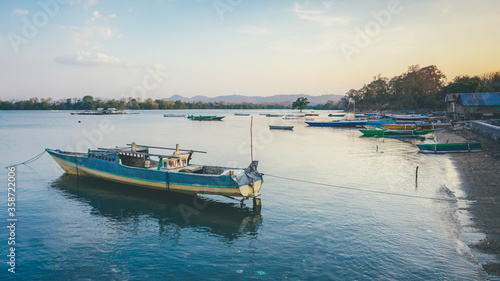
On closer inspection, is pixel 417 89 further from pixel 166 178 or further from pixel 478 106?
pixel 166 178

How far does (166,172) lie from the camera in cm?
1755

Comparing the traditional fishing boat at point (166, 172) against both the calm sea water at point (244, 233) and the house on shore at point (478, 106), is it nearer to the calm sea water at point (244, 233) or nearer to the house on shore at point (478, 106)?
the calm sea water at point (244, 233)

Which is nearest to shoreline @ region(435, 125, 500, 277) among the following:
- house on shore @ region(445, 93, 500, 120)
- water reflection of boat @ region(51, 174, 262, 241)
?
water reflection of boat @ region(51, 174, 262, 241)

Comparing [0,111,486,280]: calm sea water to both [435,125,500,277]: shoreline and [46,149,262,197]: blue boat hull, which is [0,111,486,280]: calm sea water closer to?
[435,125,500,277]: shoreline

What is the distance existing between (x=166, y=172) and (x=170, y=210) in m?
2.23

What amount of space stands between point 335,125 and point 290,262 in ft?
241

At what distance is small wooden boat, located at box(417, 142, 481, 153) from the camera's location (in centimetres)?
3184

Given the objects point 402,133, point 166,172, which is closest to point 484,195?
point 166,172

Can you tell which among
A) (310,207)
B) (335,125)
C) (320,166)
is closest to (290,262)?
(310,207)

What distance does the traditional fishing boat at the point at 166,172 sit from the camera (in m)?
15.9

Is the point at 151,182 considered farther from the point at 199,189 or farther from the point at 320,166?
the point at 320,166

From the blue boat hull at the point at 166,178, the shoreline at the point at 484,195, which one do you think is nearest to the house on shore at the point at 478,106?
the shoreline at the point at 484,195

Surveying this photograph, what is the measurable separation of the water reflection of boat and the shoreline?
8.47m

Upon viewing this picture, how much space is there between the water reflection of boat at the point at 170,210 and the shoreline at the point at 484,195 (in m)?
8.47
